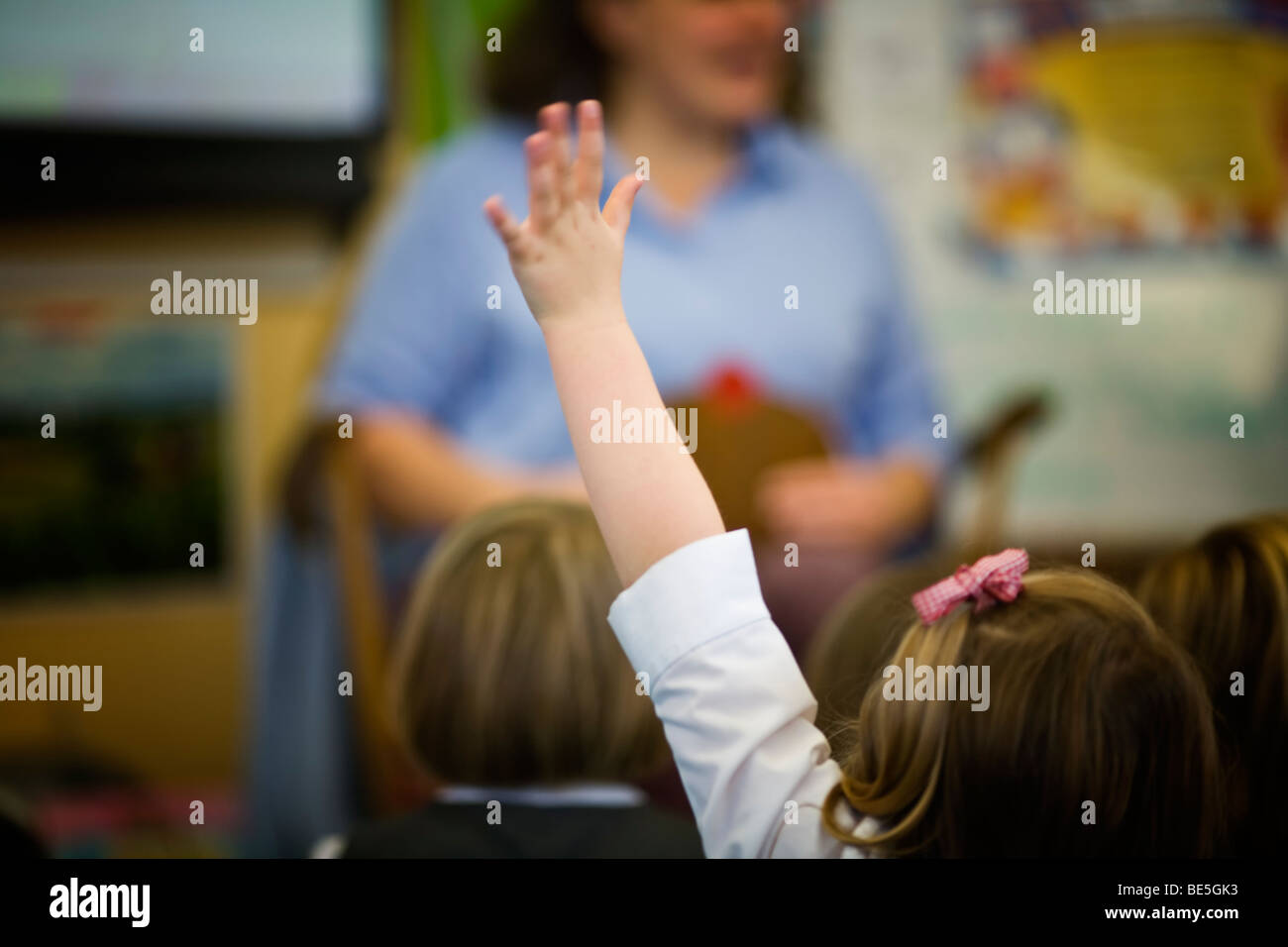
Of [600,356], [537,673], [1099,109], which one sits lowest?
[537,673]

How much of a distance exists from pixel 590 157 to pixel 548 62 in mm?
1087

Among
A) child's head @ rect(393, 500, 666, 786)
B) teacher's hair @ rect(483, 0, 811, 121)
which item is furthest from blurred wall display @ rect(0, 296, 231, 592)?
child's head @ rect(393, 500, 666, 786)

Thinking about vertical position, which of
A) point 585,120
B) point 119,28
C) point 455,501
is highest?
point 119,28

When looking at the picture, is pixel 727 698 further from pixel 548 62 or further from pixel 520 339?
pixel 548 62

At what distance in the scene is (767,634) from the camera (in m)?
0.49

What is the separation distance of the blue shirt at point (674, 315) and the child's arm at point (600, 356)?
0.69 meters

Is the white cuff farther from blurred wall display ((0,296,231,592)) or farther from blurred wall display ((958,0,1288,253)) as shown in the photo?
blurred wall display ((958,0,1288,253))

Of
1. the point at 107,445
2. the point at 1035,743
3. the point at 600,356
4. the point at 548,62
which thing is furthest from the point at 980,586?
the point at 107,445

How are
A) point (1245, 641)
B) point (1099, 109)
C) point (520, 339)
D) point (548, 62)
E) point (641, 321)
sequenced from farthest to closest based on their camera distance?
point (1099, 109), point (548, 62), point (520, 339), point (641, 321), point (1245, 641)

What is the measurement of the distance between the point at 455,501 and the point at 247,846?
1.50ft

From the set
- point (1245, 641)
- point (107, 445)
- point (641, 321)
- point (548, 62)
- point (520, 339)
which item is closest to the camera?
point (1245, 641)

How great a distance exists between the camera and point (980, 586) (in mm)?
492
